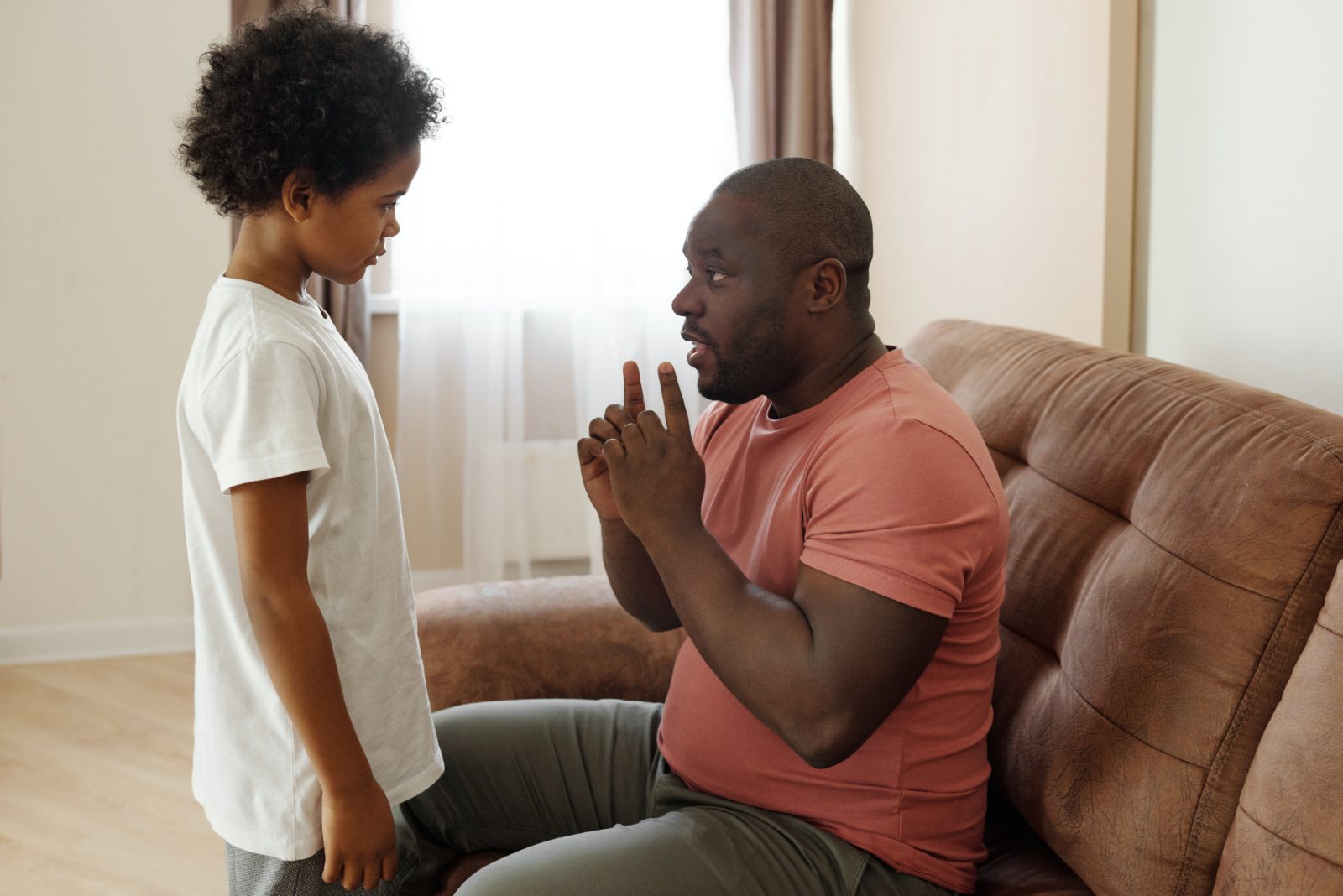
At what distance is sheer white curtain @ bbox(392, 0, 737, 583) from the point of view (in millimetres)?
3172

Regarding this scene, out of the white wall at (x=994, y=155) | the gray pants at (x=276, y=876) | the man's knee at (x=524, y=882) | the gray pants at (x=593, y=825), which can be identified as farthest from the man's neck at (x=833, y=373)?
the white wall at (x=994, y=155)

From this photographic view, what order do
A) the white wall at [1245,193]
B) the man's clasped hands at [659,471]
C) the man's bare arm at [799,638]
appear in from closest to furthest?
the man's bare arm at [799,638]
the man's clasped hands at [659,471]
the white wall at [1245,193]

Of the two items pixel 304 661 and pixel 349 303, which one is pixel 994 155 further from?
pixel 304 661

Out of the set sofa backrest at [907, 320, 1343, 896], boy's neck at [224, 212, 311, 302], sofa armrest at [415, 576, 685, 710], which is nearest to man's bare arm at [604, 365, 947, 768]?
sofa backrest at [907, 320, 1343, 896]

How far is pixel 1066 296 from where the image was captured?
6.57ft

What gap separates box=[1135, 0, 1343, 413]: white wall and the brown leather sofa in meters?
0.34

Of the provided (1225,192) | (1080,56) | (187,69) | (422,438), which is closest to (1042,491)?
(1225,192)

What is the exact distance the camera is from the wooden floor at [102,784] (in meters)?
1.93

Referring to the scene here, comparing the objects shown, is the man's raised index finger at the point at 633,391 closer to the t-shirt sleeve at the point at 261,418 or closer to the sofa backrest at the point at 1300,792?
the t-shirt sleeve at the point at 261,418

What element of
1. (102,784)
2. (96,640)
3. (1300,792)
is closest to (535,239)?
(96,640)

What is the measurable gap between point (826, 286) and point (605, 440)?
0.91ft

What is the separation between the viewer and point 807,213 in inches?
44.1

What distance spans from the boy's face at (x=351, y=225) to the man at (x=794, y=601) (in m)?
0.30

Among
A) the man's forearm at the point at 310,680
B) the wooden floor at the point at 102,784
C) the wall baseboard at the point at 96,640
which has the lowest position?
the wooden floor at the point at 102,784
